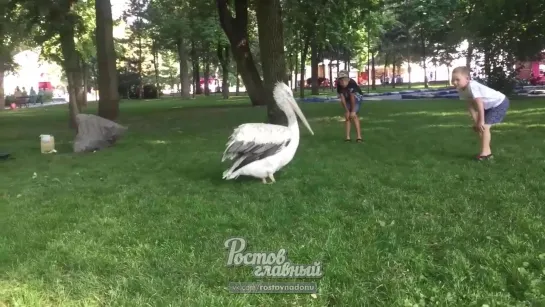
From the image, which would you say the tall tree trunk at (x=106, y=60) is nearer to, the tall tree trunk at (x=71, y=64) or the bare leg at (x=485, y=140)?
the tall tree trunk at (x=71, y=64)

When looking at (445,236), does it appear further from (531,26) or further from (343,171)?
(531,26)

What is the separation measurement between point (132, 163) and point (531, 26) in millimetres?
21112

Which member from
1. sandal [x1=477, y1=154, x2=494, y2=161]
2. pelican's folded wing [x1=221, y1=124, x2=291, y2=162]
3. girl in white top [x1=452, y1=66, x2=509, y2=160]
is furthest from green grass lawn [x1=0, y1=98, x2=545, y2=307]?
pelican's folded wing [x1=221, y1=124, x2=291, y2=162]

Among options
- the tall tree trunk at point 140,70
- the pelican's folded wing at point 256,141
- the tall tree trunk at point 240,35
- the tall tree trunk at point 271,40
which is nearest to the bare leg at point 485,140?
the pelican's folded wing at point 256,141

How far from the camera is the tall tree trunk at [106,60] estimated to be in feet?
54.8

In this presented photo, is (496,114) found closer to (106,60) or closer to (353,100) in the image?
(353,100)

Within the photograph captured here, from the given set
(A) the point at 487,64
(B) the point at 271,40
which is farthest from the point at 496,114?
(A) the point at 487,64

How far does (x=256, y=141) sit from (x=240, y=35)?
14181 millimetres

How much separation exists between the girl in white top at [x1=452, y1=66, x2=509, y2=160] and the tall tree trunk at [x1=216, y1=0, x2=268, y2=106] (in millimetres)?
10623

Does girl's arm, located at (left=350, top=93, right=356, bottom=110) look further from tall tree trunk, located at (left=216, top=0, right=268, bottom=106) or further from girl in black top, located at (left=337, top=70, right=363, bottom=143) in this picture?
tall tree trunk, located at (left=216, top=0, right=268, bottom=106)

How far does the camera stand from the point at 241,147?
22.9 feet

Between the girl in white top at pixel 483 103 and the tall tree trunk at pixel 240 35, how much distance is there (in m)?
10.6

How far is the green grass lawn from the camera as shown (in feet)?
12.4

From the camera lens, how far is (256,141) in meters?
6.96
